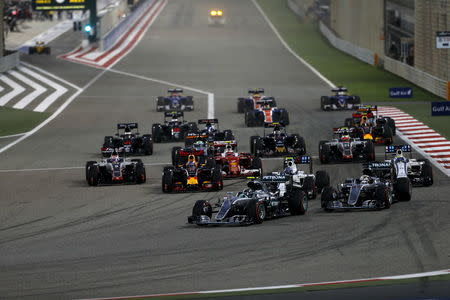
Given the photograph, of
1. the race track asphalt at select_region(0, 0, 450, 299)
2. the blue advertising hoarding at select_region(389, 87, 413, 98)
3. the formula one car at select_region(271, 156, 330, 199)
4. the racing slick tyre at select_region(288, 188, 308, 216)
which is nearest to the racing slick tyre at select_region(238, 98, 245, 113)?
the race track asphalt at select_region(0, 0, 450, 299)

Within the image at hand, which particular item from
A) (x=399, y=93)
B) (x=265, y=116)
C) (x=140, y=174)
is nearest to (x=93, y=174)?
(x=140, y=174)

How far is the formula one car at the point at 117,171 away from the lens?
34.2 meters

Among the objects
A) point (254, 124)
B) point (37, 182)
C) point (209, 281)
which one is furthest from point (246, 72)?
point (209, 281)

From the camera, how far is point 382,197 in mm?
28172

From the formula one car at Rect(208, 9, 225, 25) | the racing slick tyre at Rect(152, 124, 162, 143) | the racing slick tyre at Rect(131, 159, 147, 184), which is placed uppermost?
the formula one car at Rect(208, 9, 225, 25)

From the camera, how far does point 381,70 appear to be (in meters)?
78.5

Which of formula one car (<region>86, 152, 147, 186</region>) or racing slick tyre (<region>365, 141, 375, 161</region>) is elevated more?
racing slick tyre (<region>365, 141, 375, 161</region>)

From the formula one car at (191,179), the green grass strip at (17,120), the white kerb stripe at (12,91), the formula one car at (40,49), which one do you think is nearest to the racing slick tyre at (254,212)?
the formula one car at (191,179)

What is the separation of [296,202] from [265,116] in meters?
22.0

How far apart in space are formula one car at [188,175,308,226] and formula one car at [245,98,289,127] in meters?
20.5

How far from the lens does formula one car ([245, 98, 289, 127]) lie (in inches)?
1941

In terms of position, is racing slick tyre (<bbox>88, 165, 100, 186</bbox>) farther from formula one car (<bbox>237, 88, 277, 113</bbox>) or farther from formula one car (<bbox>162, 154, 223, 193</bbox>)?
formula one car (<bbox>237, 88, 277, 113</bbox>)

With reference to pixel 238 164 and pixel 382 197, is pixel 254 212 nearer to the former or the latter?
pixel 382 197

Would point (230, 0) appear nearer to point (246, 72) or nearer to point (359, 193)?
point (246, 72)
